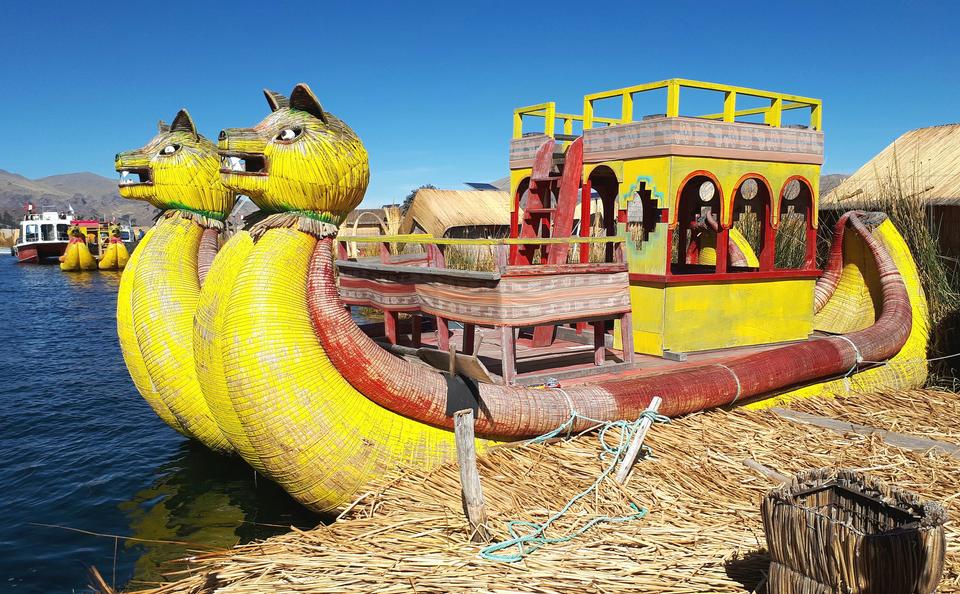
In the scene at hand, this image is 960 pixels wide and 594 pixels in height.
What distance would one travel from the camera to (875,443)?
634 cm

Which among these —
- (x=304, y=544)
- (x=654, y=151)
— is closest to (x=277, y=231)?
(x=304, y=544)

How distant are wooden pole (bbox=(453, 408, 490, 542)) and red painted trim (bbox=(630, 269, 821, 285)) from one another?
13.2 feet

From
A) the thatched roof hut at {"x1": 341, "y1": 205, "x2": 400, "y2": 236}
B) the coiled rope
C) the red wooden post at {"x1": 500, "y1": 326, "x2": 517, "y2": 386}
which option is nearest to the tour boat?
the thatched roof hut at {"x1": 341, "y1": 205, "x2": 400, "y2": 236}

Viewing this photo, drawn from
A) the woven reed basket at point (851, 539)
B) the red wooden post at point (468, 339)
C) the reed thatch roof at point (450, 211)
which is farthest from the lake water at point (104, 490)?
the reed thatch roof at point (450, 211)

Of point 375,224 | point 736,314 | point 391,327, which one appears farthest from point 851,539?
point 375,224

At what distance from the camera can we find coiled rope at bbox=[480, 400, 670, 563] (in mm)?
4465

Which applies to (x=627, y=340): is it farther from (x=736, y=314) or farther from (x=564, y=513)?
(x=564, y=513)

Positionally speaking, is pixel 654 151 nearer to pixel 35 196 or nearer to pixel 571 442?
pixel 571 442

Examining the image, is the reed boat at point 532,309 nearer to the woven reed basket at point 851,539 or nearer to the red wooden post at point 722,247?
the red wooden post at point 722,247

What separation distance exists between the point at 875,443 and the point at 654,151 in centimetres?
355

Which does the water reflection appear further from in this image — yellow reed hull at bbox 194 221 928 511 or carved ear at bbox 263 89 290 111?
carved ear at bbox 263 89 290 111

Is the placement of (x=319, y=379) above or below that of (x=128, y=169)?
below

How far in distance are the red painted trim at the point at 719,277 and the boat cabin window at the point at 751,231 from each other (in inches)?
14.4

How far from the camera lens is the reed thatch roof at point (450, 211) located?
90.6ft
